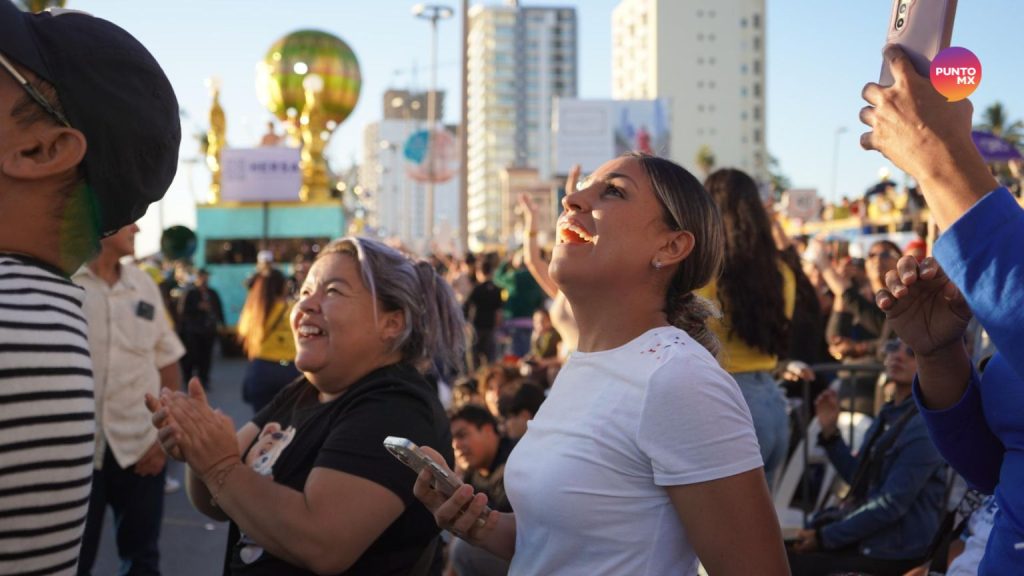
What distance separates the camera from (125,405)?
4.83 m

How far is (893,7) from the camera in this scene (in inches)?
64.4

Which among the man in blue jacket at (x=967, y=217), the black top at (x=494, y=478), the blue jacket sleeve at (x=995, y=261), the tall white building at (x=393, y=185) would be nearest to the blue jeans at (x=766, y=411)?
the black top at (x=494, y=478)

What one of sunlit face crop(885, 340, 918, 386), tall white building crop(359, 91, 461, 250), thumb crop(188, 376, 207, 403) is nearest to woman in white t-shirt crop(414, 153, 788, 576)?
thumb crop(188, 376, 207, 403)

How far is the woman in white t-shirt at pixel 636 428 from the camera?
186 centimetres

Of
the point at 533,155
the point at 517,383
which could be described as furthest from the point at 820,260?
the point at 533,155

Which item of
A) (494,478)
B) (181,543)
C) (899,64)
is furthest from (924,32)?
(181,543)

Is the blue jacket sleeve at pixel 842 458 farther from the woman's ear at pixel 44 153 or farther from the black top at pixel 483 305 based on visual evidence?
the black top at pixel 483 305

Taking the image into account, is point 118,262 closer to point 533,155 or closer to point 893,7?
point 893,7

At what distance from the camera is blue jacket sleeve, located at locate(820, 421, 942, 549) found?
4031 millimetres

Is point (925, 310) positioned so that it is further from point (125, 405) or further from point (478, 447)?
point (125, 405)

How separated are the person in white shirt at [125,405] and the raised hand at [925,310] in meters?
3.71

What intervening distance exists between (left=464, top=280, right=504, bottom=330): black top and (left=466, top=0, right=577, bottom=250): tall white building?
152580 mm

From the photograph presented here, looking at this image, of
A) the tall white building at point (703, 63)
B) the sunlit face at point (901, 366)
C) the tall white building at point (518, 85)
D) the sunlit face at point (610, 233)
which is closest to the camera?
the sunlit face at point (610, 233)

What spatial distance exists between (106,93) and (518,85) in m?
175
